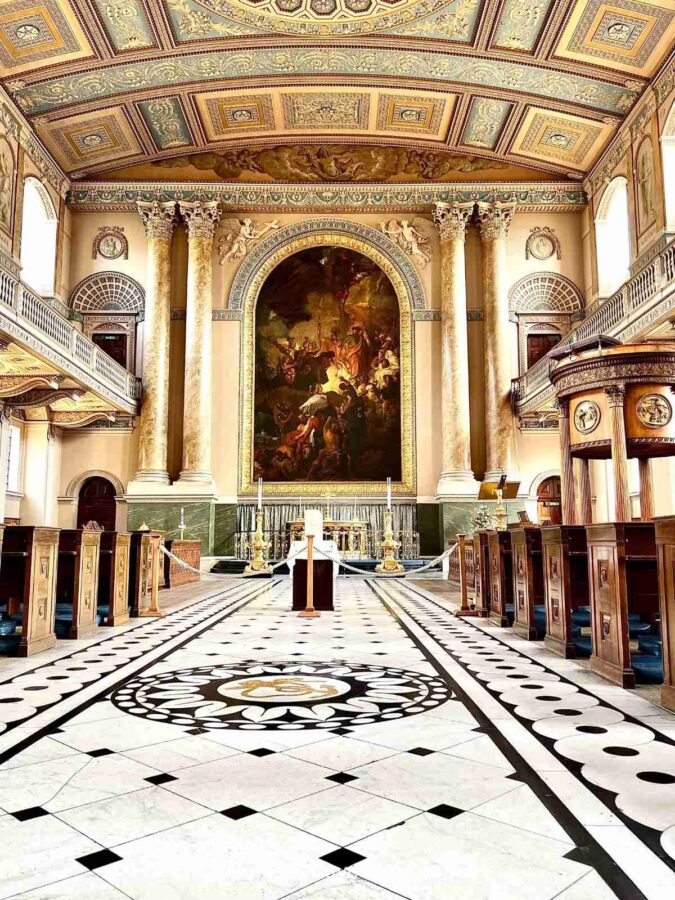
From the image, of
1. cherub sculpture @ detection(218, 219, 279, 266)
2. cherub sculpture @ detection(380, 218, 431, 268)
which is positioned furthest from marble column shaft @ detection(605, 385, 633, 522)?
cherub sculpture @ detection(218, 219, 279, 266)

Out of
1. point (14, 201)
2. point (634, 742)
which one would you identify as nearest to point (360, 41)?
point (14, 201)

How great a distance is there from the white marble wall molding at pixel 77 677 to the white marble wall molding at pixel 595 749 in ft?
7.74

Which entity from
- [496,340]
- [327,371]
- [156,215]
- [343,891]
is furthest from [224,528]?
[343,891]

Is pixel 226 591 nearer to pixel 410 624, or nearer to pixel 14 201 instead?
pixel 410 624

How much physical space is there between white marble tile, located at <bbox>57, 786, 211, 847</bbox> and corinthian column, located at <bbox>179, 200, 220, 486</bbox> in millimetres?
16152

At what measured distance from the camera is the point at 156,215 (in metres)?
19.4

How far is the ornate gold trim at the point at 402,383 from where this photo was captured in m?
19.1

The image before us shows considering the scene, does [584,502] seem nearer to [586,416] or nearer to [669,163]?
[586,416]

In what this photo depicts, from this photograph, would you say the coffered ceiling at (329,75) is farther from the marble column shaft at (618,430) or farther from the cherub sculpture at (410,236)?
the marble column shaft at (618,430)

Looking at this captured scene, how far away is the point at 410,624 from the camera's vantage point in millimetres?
7879

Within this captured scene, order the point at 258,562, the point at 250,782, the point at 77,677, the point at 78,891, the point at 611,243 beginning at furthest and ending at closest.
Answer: the point at 611,243 → the point at 258,562 → the point at 77,677 → the point at 250,782 → the point at 78,891

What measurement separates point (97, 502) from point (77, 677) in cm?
1507

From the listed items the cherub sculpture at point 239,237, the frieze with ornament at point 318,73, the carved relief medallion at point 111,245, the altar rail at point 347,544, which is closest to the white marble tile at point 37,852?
the altar rail at point 347,544

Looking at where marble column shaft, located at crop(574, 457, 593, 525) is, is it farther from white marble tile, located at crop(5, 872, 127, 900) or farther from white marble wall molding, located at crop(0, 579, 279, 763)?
white marble tile, located at crop(5, 872, 127, 900)
